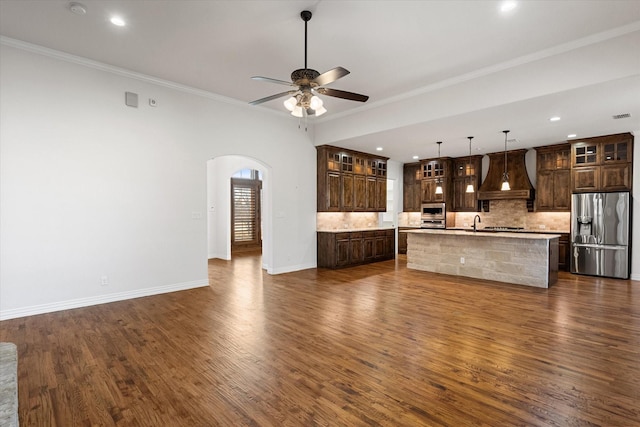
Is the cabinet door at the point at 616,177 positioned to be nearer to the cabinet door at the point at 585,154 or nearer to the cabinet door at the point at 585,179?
the cabinet door at the point at 585,179

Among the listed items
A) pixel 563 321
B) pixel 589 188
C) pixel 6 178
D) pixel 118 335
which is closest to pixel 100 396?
pixel 118 335

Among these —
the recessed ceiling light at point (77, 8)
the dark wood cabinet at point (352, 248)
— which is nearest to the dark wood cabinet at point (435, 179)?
the dark wood cabinet at point (352, 248)

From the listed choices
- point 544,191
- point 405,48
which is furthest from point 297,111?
point 544,191

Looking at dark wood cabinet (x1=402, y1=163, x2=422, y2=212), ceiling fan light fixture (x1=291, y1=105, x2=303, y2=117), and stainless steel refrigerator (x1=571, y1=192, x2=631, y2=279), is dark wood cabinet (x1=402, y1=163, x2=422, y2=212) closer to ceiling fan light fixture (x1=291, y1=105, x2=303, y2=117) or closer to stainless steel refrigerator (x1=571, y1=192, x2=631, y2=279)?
stainless steel refrigerator (x1=571, y1=192, x2=631, y2=279)

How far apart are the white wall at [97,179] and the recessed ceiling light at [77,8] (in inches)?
51.4

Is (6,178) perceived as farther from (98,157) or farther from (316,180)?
(316,180)

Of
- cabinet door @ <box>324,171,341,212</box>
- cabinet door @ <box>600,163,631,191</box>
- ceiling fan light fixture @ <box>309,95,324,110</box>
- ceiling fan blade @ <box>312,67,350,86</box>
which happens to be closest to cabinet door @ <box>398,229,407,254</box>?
cabinet door @ <box>324,171,341,212</box>

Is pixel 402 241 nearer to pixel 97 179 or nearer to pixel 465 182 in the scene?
pixel 465 182

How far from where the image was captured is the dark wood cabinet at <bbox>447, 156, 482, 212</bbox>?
30.2 ft

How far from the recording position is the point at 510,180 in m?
8.42

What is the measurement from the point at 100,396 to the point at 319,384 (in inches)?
63.6

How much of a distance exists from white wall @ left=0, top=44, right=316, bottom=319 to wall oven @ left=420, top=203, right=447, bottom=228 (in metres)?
5.99

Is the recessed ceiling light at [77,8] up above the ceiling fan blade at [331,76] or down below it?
above

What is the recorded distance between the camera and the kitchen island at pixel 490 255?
5695 mm
